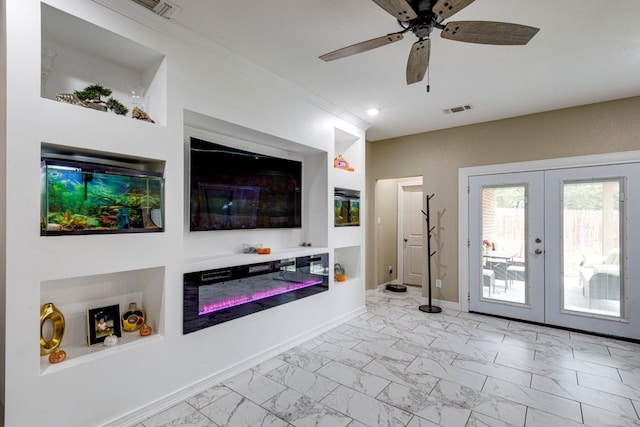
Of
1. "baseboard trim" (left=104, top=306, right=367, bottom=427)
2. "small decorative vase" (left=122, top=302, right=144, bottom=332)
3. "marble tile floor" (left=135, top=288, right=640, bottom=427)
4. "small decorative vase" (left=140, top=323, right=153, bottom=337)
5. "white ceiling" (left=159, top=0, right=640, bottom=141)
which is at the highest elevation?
"white ceiling" (left=159, top=0, right=640, bottom=141)

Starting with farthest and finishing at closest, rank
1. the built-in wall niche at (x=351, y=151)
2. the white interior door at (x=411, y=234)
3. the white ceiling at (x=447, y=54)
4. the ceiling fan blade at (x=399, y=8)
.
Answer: the white interior door at (x=411, y=234) → the built-in wall niche at (x=351, y=151) → the white ceiling at (x=447, y=54) → the ceiling fan blade at (x=399, y=8)

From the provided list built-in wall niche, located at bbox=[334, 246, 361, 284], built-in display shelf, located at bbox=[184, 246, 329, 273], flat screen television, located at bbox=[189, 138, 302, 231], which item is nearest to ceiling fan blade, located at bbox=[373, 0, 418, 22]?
flat screen television, located at bbox=[189, 138, 302, 231]

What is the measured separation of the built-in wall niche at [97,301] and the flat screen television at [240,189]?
601mm

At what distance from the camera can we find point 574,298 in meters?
3.85

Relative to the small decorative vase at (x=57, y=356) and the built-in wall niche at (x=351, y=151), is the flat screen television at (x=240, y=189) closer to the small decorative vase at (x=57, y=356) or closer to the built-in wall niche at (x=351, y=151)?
the built-in wall niche at (x=351, y=151)

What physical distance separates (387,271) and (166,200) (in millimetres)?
4831

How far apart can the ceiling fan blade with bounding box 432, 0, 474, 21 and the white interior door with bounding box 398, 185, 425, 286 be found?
4.61 meters

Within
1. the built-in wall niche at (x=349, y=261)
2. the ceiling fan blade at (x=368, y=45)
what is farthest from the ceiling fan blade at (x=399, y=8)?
the built-in wall niche at (x=349, y=261)

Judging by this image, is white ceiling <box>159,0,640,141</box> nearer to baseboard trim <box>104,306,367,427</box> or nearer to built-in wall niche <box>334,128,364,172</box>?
built-in wall niche <box>334,128,364,172</box>

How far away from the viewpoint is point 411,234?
629 centimetres

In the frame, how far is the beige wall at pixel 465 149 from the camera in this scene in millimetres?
3664

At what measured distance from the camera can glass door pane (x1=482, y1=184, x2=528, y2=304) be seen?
4.20m

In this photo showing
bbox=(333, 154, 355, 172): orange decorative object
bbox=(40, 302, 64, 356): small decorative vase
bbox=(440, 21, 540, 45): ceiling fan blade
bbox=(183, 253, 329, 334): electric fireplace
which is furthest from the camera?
bbox=(333, 154, 355, 172): orange decorative object

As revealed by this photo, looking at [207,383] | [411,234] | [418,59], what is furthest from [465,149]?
[207,383]
